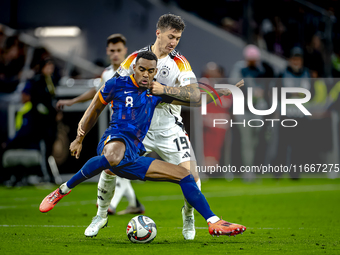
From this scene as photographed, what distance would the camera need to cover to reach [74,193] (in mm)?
10250

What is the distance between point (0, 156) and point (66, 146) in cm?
139

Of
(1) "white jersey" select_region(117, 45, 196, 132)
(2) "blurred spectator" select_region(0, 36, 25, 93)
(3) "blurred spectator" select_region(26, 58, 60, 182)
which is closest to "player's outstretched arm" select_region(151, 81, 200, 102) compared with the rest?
(1) "white jersey" select_region(117, 45, 196, 132)

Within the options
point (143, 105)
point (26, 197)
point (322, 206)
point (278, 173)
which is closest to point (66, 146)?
point (26, 197)

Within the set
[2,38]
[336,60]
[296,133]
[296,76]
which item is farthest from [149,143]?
[336,60]

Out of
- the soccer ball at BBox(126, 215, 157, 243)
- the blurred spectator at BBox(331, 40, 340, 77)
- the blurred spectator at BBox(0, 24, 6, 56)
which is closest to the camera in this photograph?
the soccer ball at BBox(126, 215, 157, 243)

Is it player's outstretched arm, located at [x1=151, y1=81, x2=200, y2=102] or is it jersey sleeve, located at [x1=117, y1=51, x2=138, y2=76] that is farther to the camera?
jersey sleeve, located at [x1=117, y1=51, x2=138, y2=76]

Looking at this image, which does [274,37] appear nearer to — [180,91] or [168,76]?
[168,76]

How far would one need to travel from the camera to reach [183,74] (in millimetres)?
5531

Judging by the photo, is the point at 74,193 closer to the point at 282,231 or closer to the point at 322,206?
the point at 322,206

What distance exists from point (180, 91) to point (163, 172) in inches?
35.4

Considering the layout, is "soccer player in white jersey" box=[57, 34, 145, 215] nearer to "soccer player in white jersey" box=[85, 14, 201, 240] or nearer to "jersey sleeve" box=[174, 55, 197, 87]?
"soccer player in white jersey" box=[85, 14, 201, 240]

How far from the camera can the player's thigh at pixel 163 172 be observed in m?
4.80

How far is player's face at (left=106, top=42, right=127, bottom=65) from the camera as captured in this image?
7.46m

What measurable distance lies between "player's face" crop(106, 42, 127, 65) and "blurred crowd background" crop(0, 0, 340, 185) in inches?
38.7
